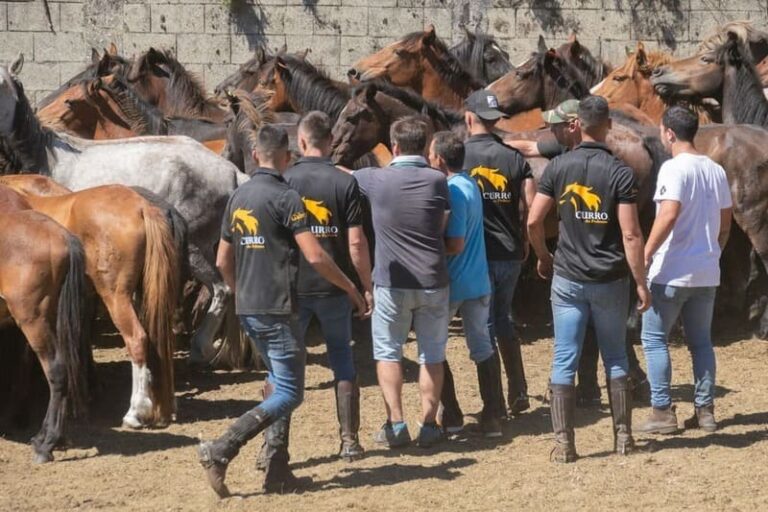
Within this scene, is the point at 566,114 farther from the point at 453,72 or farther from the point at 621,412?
the point at 453,72

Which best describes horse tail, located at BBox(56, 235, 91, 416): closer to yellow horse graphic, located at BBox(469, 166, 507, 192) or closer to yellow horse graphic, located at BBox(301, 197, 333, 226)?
yellow horse graphic, located at BBox(301, 197, 333, 226)

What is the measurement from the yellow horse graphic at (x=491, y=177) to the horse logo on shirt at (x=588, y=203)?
1.12m

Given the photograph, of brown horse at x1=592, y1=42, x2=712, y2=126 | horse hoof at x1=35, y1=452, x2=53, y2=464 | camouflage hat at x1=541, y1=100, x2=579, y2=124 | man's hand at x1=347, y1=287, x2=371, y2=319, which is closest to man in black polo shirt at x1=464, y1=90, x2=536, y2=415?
camouflage hat at x1=541, y1=100, x2=579, y2=124

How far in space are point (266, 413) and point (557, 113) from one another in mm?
2719

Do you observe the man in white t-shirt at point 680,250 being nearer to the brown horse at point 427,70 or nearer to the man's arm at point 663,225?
the man's arm at point 663,225

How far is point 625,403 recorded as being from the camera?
24.1 ft

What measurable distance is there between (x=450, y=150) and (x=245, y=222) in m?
1.69

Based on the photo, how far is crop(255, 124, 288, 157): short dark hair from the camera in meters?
6.82

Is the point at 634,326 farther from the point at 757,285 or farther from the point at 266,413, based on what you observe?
the point at 266,413

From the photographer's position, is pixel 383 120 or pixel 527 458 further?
pixel 383 120

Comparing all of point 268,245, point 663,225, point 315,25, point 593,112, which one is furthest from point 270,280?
point 315,25

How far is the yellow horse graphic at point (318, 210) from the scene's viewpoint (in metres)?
7.38

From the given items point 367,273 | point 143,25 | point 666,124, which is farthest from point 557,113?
point 143,25

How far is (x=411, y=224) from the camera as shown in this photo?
7.45m
